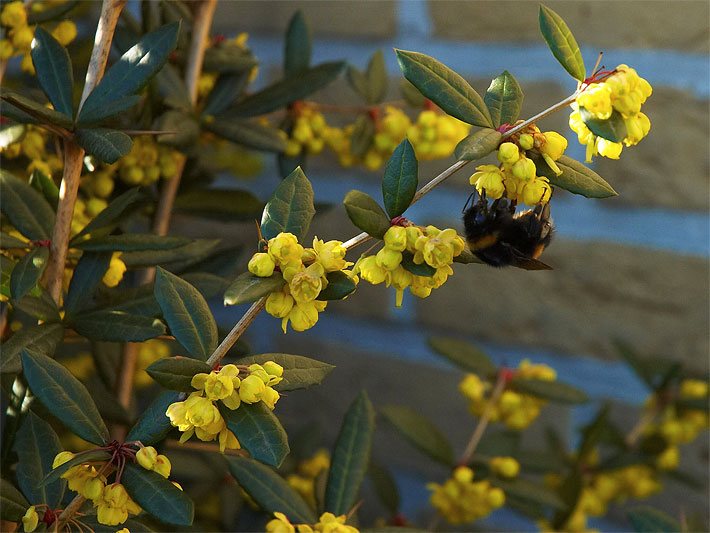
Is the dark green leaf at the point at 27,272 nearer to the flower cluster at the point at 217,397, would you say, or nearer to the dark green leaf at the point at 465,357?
the flower cluster at the point at 217,397

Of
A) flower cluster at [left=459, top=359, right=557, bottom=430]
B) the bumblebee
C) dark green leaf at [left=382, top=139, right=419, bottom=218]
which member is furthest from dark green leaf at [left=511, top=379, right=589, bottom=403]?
dark green leaf at [left=382, top=139, right=419, bottom=218]

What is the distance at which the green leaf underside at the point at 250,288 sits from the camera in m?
0.40

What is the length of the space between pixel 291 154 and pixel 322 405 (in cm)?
48

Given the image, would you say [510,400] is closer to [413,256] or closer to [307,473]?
[307,473]

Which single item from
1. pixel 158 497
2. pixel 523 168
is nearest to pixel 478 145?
pixel 523 168

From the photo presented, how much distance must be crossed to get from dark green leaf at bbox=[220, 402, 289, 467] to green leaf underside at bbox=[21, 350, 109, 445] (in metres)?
0.08

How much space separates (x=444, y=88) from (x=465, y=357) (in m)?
0.41

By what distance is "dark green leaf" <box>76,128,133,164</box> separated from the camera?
479mm

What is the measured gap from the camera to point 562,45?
0.45 m

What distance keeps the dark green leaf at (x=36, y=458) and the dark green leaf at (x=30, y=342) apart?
3 centimetres

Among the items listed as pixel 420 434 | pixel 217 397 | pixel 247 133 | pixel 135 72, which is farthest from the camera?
pixel 420 434

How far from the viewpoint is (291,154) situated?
0.76 metres

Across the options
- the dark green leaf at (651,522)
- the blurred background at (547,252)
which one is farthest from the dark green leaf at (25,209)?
the dark green leaf at (651,522)

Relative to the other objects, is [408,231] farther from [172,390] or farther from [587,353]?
[587,353]
